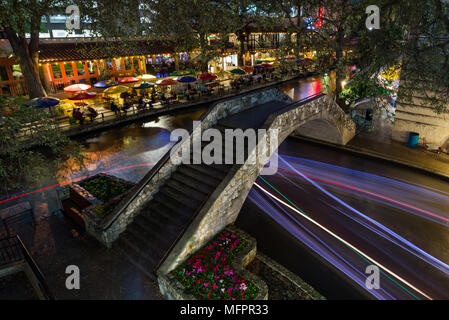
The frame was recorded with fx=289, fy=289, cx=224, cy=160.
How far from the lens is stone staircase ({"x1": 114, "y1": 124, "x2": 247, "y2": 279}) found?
28.1 feet

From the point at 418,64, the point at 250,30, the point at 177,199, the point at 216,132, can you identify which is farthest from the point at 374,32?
the point at 250,30

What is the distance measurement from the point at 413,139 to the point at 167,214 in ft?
45.8

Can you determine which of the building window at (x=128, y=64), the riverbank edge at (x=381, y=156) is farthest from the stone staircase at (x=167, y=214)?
the building window at (x=128, y=64)

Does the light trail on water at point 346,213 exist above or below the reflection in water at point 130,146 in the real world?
below

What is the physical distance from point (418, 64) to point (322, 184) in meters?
6.03

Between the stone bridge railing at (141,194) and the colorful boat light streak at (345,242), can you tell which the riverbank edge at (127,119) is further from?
the colorful boat light streak at (345,242)

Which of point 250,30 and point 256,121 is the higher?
point 250,30

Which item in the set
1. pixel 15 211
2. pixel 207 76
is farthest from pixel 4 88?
pixel 15 211

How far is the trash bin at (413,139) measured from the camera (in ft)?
51.3

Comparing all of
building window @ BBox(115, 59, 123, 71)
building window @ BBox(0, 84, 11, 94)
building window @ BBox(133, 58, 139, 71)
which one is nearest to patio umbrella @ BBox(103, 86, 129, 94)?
building window @ BBox(0, 84, 11, 94)

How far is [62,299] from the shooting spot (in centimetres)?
748

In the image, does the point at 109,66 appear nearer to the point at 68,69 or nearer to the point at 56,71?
the point at 68,69

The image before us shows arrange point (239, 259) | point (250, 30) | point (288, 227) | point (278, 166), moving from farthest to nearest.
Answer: point (250, 30) < point (278, 166) < point (288, 227) < point (239, 259)

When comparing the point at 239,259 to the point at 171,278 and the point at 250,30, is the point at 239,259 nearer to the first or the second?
the point at 171,278
